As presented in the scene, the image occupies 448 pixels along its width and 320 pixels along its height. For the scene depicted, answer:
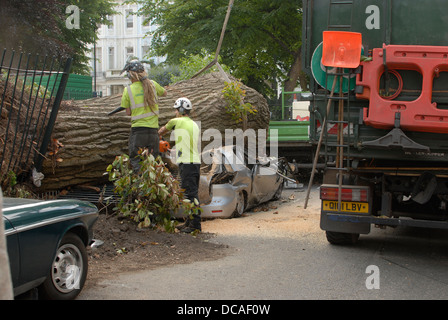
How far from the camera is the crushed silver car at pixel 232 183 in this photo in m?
10.2

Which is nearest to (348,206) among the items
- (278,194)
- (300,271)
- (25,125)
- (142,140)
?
(300,271)

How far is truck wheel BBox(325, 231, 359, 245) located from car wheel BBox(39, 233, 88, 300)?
3.73 meters

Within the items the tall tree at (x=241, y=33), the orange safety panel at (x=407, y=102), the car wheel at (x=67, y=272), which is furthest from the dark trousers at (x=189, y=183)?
the tall tree at (x=241, y=33)

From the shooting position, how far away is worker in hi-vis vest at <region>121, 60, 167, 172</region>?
8547mm

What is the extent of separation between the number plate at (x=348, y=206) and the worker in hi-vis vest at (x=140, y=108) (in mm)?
2581

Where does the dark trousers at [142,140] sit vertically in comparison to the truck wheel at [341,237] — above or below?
above

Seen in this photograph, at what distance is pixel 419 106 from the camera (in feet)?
21.6

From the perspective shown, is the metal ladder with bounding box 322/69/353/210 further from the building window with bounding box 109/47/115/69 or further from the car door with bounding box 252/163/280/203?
the building window with bounding box 109/47/115/69

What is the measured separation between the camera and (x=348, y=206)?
7461mm

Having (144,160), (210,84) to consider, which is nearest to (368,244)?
(144,160)

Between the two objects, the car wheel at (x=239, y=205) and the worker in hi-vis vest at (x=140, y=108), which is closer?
the worker in hi-vis vest at (x=140, y=108)

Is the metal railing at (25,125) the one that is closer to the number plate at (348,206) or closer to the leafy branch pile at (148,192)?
the leafy branch pile at (148,192)

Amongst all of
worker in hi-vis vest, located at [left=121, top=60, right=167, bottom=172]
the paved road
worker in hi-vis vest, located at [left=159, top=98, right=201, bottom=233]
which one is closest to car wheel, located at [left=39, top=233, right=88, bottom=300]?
the paved road
